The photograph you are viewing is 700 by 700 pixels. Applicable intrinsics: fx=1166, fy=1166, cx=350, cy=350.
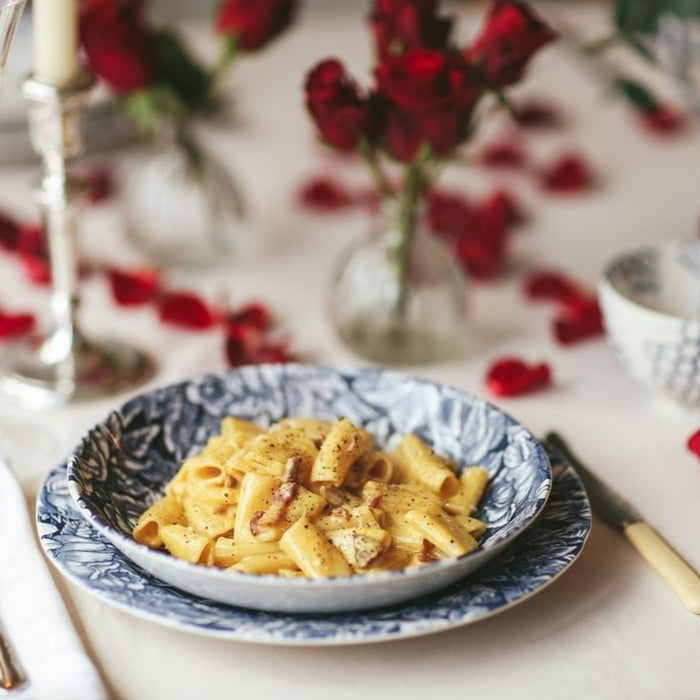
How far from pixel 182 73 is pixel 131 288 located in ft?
1.00

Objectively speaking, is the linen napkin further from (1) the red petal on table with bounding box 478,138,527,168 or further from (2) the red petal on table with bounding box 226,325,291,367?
(1) the red petal on table with bounding box 478,138,527,168

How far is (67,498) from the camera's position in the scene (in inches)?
34.3

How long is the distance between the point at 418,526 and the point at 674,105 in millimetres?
1483

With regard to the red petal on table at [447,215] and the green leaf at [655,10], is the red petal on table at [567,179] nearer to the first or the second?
the red petal on table at [447,215]

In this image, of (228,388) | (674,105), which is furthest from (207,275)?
(674,105)

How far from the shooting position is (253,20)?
1.37 metres

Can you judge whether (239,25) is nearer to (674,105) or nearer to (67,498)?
(67,498)

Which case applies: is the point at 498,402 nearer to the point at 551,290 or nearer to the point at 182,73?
the point at 551,290

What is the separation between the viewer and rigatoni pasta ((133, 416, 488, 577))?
79cm

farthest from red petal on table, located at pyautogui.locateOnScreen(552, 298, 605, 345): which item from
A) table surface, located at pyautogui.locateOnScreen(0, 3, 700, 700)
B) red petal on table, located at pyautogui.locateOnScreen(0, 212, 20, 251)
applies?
red petal on table, located at pyautogui.locateOnScreen(0, 212, 20, 251)

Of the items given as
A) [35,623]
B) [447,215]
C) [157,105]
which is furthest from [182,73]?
[35,623]

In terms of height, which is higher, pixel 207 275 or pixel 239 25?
→ pixel 239 25

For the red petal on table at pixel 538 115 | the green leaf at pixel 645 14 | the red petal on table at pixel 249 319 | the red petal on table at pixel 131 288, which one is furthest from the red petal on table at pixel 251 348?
the red petal on table at pixel 538 115

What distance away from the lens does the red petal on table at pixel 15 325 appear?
1.27 metres
